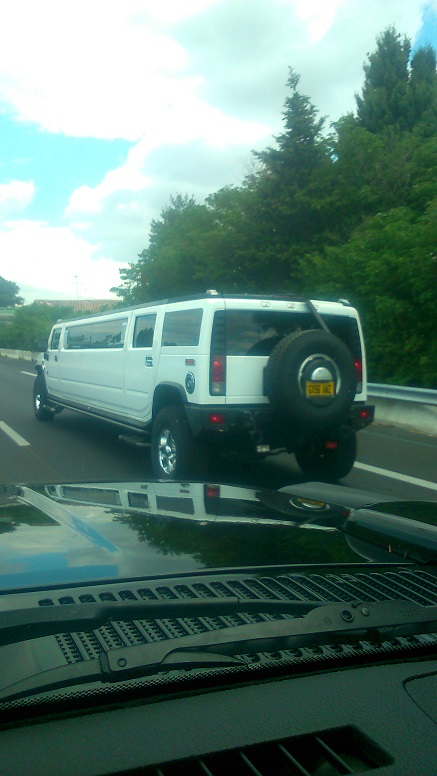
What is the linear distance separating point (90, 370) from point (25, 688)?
34.1 feet

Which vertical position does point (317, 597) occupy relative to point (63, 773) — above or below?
above

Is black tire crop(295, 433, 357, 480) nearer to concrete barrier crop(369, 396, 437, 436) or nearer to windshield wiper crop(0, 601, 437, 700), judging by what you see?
concrete barrier crop(369, 396, 437, 436)

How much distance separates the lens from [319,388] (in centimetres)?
792

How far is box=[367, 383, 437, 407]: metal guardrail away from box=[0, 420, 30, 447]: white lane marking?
648cm

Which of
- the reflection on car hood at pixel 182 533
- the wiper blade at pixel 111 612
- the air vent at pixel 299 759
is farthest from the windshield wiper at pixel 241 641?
the reflection on car hood at pixel 182 533

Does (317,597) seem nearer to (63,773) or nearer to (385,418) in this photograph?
(63,773)

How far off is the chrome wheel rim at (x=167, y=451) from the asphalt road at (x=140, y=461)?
544mm

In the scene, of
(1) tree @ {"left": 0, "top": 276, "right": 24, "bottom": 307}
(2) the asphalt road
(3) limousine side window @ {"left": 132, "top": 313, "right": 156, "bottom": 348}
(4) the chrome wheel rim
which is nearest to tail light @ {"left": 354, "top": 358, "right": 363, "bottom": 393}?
(2) the asphalt road

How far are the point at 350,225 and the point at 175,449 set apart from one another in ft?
78.5

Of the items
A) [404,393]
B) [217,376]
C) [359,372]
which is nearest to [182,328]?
[217,376]

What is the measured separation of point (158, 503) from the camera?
143 inches

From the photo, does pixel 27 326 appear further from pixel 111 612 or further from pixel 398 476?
pixel 111 612

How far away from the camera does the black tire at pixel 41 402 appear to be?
1513cm

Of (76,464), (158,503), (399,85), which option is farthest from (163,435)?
(399,85)
